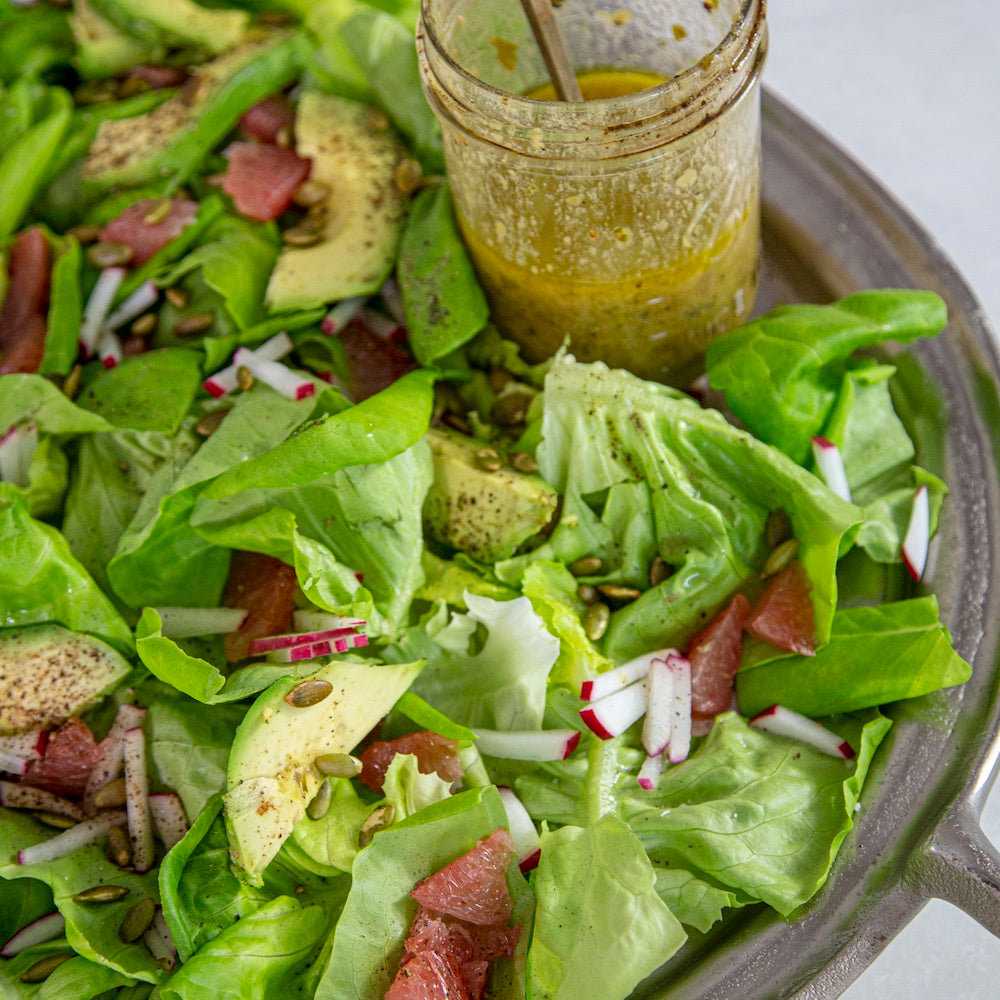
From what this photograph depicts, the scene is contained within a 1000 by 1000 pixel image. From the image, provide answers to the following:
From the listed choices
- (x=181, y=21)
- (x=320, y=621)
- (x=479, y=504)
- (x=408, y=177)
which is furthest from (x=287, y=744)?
(x=181, y=21)

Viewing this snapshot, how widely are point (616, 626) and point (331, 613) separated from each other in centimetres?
36

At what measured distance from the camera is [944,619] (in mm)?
1479

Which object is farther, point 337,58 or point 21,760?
point 337,58

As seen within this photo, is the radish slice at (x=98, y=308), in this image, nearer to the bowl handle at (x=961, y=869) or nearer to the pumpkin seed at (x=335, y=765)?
the pumpkin seed at (x=335, y=765)

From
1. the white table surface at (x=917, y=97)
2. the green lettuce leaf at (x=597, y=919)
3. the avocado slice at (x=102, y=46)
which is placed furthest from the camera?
the white table surface at (x=917, y=97)

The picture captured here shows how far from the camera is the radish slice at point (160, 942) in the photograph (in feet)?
4.32

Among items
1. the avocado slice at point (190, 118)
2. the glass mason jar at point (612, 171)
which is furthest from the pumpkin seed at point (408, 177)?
the avocado slice at point (190, 118)

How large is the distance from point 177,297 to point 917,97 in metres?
1.56

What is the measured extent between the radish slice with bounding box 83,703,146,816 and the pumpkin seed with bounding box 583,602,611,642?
0.57 metres

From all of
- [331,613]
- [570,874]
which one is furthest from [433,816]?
[331,613]

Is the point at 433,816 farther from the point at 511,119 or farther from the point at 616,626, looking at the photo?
the point at 511,119

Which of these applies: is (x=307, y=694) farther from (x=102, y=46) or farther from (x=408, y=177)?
(x=102, y=46)

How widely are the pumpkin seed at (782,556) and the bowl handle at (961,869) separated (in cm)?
36

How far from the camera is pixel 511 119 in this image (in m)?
1.34
